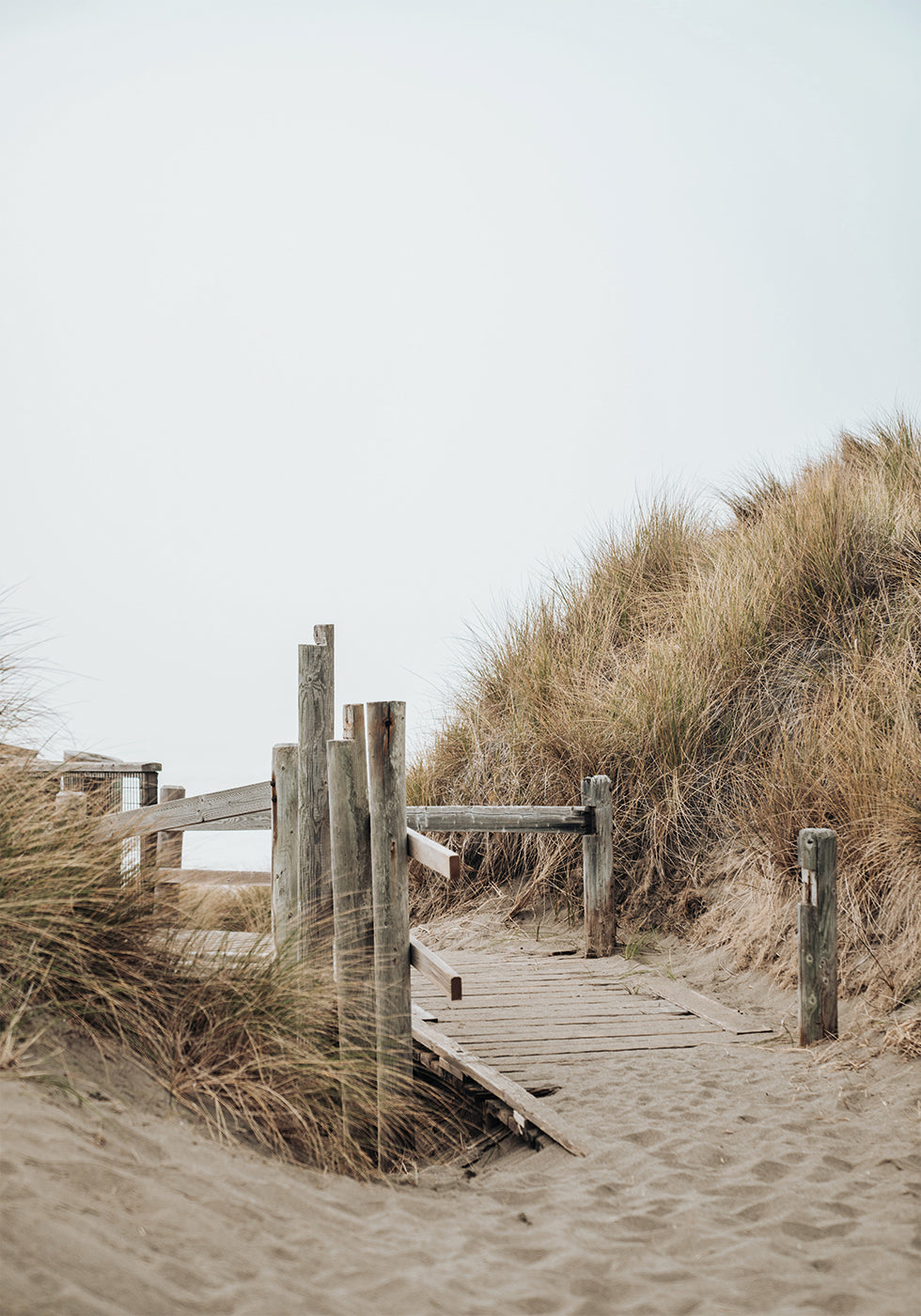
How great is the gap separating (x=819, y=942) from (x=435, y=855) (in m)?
2.61

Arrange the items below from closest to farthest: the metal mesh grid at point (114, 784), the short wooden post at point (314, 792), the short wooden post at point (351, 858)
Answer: the short wooden post at point (351, 858) → the short wooden post at point (314, 792) → the metal mesh grid at point (114, 784)

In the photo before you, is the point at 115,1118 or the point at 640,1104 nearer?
the point at 115,1118

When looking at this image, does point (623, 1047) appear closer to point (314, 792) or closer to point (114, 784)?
point (314, 792)

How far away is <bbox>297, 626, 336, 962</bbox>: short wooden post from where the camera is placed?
17.4ft

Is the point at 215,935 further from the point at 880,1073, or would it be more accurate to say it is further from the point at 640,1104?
the point at 880,1073

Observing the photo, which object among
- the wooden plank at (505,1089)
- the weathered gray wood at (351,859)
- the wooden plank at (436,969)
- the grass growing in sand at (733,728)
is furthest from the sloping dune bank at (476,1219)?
the grass growing in sand at (733,728)

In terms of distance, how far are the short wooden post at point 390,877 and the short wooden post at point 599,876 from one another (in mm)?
3544

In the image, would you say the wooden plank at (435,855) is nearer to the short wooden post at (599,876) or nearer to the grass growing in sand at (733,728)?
the grass growing in sand at (733,728)

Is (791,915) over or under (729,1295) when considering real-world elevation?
over

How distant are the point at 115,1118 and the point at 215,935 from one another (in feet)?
4.82

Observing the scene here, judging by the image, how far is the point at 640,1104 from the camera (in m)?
4.93

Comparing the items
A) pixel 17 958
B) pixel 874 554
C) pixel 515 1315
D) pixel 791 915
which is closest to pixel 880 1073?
pixel 791 915

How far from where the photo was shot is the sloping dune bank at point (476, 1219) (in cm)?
260

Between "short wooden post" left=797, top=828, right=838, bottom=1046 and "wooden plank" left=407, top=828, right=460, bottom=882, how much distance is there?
2389mm
